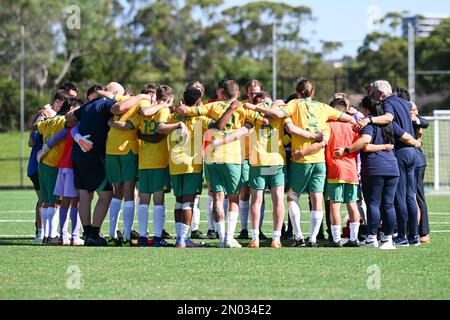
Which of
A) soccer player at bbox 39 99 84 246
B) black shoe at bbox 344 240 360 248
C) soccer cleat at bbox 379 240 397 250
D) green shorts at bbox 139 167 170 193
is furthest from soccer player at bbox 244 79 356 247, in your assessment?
soccer player at bbox 39 99 84 246

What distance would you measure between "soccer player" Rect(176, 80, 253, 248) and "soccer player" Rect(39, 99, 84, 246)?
188 cm

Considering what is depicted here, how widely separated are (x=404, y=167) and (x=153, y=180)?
3.33m

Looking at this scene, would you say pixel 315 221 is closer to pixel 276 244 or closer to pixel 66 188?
pixel 276 244

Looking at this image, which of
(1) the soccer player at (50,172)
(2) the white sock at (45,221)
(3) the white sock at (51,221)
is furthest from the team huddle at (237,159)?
(2) the white sock at (45,221)

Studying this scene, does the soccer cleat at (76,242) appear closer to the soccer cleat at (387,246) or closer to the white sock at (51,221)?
the white sock at (51,221)

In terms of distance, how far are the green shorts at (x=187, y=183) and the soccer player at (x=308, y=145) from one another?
1203 mm

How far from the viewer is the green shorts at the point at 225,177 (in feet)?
43.1

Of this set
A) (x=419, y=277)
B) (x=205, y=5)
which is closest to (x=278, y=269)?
(x=419, y=277)

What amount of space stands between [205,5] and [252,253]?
66304 millimetres

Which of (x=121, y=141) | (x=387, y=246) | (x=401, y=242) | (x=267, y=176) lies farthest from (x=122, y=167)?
(x=401, y=242)

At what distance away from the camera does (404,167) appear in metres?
13.7

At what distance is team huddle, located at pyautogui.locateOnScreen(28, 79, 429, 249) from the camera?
13.1 metres

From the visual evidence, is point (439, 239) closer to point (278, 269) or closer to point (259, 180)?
point (259, 180)

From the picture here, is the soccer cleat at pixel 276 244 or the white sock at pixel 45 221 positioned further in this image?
the white sock at pixel 45 221
